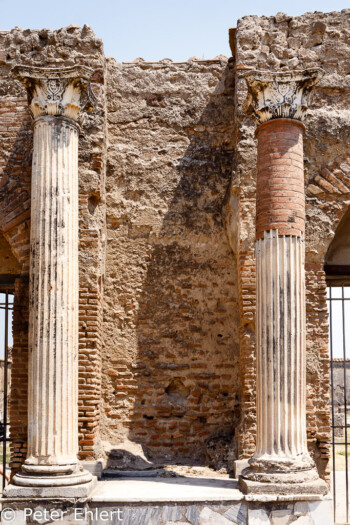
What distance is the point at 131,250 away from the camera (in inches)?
308

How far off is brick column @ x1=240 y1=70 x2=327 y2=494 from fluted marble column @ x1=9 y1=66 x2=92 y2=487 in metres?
1.59

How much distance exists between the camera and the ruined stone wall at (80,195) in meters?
7.06

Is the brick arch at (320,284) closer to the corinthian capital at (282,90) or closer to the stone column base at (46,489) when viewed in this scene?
the corinthian capital at (282,90)

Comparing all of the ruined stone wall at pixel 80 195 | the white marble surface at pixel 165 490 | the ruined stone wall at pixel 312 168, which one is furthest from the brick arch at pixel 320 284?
the ruined stone wall at pixel 80 195

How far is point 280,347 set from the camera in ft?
19.2

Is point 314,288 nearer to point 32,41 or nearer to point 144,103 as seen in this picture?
point 144,103

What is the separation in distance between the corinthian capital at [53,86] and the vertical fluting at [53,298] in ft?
0.36

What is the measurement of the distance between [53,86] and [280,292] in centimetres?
279

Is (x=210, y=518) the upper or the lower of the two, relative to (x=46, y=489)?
lower

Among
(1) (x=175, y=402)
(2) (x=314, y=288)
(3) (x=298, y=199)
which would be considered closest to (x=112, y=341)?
(1) (x=175, y=402)

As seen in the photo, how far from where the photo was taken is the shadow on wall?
748 centimetres

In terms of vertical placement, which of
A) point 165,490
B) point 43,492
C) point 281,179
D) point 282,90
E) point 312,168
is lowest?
point 165,490

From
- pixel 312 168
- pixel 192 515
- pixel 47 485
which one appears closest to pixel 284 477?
pixel 192 515

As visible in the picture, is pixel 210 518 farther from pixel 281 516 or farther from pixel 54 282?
pixel 54 282
